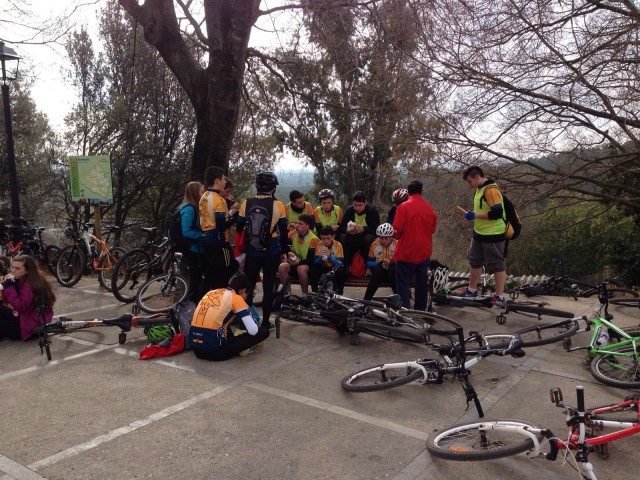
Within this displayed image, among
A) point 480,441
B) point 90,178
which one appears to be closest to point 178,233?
point 90,178

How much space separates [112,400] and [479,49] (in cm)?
885

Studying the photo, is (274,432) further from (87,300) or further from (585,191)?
(585,191)

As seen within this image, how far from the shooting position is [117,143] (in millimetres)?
17609

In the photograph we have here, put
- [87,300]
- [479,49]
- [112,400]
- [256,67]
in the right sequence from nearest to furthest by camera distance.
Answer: [112,400]
[87,300]
[479,49]
[256,67]

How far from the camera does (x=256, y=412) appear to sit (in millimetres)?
3930

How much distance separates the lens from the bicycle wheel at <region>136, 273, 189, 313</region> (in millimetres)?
7074

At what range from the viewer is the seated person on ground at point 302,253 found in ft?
23.0

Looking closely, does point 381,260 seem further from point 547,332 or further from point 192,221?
point 192,221

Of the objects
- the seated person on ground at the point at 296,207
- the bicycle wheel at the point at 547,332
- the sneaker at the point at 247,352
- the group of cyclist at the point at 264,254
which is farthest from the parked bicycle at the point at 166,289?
the bicycle wheel at the point at 547,332

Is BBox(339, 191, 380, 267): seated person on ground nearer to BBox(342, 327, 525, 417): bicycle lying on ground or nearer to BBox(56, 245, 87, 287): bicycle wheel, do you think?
BBox(342, 327, 525, 417): bicycle lying on ground

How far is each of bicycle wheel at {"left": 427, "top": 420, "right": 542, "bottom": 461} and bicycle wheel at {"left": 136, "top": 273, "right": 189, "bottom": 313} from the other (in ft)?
15.5

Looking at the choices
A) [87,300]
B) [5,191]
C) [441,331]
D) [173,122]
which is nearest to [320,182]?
[173,122]

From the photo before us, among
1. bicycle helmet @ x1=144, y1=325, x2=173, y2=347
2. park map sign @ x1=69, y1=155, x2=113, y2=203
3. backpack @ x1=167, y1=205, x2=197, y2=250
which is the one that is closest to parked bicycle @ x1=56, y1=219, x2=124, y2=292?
park map sign @ x1=69, y1=155, x2=113, y2=203

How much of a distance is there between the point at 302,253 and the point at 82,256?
14.3 feet
